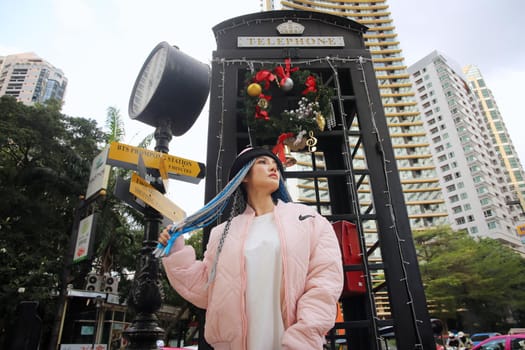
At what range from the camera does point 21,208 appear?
13961 millimetres

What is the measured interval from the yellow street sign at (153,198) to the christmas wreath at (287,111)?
1767 mm

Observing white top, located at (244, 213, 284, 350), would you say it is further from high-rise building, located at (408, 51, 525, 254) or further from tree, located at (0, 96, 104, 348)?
high-rise building, located at (408, 51, 525, 254)

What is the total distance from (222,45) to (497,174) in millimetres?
82645

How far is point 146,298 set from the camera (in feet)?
7.23

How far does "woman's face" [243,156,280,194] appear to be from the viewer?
244 cm

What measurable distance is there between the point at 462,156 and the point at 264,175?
2899 inches

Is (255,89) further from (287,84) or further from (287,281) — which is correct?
(287,281)

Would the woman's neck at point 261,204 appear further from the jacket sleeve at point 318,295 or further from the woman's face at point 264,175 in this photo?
the jacket sleeve at point 318,295

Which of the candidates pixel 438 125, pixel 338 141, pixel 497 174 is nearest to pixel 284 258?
pixel 338 141

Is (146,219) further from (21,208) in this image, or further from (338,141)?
(21,208)

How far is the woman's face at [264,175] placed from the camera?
2436mm

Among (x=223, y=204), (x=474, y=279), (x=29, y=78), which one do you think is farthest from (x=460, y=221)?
(x=29, y=78)

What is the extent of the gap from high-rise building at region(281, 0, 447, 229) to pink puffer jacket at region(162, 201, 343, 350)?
59.1m

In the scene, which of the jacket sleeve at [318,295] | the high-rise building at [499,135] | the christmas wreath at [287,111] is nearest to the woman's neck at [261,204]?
the jacket sleeve at [318,295]
